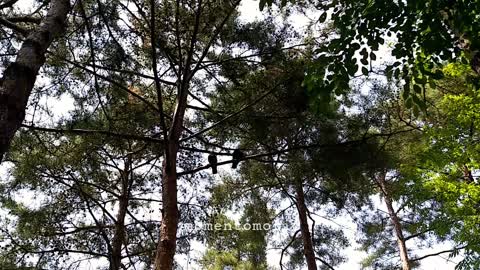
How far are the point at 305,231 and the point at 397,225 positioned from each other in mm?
4331

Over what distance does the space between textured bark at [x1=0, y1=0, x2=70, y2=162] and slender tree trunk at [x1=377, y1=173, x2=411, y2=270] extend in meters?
8.24

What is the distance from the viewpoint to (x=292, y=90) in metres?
5.00

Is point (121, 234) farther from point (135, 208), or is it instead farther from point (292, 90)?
point (292, 90)

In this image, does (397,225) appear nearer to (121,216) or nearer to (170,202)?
(121,216)

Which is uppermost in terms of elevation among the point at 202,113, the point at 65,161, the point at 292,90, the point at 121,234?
the point at 202,113

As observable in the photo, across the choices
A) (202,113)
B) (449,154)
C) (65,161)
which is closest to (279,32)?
(202,113)

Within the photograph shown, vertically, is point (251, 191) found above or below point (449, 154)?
above

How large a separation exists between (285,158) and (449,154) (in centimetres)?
197

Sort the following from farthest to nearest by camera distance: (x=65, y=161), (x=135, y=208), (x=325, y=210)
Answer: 1. (x=325, y=210)
2. (x=135, y=208)
3. (x=65, y=161)

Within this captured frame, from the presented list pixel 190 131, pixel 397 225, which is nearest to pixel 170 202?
pixel 190 131

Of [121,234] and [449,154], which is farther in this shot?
[121,234]

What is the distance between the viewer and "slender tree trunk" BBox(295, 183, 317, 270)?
6.45 metres

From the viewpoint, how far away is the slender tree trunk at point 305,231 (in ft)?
21.2

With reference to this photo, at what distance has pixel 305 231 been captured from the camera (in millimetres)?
6750
